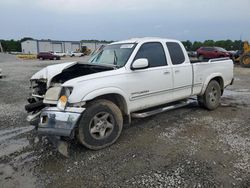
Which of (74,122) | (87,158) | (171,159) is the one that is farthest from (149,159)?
(74,122)

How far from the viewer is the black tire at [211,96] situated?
22.4 ft

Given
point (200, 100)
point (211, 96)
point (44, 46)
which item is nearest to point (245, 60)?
point (211, 96)

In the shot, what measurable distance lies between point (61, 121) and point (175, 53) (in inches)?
126

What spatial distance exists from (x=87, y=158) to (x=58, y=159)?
466mm

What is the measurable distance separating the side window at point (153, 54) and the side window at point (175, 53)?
0.27m

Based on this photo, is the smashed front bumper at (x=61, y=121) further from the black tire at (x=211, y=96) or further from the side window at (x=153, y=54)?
the black tire at (x=211, y=96)

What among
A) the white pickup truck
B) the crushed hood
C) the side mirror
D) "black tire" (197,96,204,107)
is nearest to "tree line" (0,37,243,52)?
"black tire" (197,96,204,107)

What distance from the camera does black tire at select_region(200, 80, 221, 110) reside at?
683 centimetres

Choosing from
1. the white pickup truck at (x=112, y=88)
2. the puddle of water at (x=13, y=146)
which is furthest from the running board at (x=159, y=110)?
the puddle of water at (x=13, y=146)

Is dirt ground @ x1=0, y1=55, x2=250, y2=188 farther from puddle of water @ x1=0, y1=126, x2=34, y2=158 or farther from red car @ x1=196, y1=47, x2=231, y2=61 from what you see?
red car @ x1=196, y1=47, x2=231, y2=61

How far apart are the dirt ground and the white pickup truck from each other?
388 millimetres

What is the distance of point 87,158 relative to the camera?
4.18m

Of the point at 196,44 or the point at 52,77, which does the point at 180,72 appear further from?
the point at 196,44

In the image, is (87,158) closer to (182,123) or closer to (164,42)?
(182,123)
